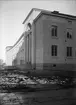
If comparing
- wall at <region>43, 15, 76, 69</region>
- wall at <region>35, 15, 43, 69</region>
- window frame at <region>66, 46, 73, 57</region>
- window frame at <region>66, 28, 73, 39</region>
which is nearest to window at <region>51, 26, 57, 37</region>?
wall at <region>43, 15, 76, 69</region>

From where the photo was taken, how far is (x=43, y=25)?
1464cm

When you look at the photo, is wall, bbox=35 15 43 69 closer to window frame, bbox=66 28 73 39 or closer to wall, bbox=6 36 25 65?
window frame, bbox=66 28 73 39

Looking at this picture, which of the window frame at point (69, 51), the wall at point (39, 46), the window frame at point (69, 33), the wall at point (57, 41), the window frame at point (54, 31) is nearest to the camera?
the wall at point (57, 41)

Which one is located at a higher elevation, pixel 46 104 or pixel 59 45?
pixel 59 45

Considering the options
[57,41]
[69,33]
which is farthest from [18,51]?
[69,33]

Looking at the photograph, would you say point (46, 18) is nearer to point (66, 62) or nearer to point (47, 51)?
point (47, 51)

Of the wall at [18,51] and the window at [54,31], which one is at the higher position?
the window at [54,31]

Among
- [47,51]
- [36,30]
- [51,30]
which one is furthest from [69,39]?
[36,30]

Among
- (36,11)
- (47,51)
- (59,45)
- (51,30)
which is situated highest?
(36,11)

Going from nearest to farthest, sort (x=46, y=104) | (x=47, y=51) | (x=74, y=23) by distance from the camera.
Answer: (x=46, y=104)
(x=47, y=51)
(x=74, y=23)

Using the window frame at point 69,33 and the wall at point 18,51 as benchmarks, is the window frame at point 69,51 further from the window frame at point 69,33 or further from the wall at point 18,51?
the wall at point 18,51

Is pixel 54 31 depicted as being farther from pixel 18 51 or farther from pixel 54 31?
pixel 18 51

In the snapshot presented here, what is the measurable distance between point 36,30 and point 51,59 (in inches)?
249

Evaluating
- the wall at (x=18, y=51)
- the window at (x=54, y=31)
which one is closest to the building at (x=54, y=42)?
the window at (x=54, y=31)
